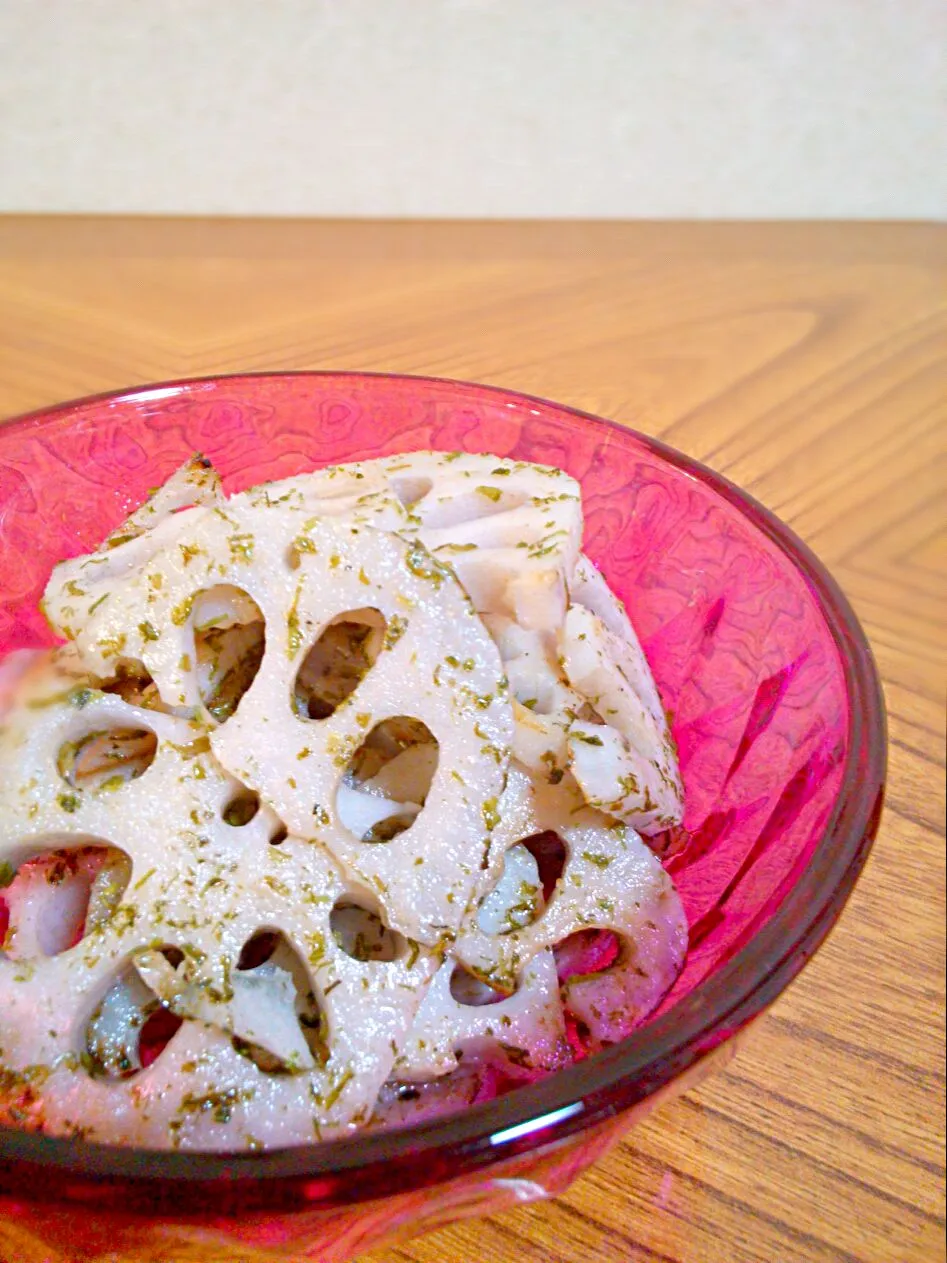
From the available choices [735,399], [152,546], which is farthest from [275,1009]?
[735,399]

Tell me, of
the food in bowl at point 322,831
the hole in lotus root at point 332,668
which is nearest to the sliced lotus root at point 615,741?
the food in bowl at point 322,831

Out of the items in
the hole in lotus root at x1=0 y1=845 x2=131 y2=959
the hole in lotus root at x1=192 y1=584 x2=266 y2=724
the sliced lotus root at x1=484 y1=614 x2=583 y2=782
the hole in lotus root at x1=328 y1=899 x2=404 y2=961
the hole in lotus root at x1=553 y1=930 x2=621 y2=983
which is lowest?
the hole in lotus root at x1=0 y1=845 x2=131 y2=959

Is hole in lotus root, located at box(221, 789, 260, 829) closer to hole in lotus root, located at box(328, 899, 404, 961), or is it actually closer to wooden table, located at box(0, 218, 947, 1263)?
hole in lotus root, located at box(328, 899, 404, 961)

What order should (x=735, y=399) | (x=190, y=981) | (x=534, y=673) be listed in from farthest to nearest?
(x=735, y=399), (x=534, y=673), (x=190, y=981)

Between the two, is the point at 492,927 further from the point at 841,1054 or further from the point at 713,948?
the point at 841,1054

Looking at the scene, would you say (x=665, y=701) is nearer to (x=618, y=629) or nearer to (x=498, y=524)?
(x=618, y=629)

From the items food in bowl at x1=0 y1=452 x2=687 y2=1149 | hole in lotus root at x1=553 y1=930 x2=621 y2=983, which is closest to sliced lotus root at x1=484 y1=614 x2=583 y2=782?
food in bowl at x1=0 y1=452 x2=687 y2=1149
